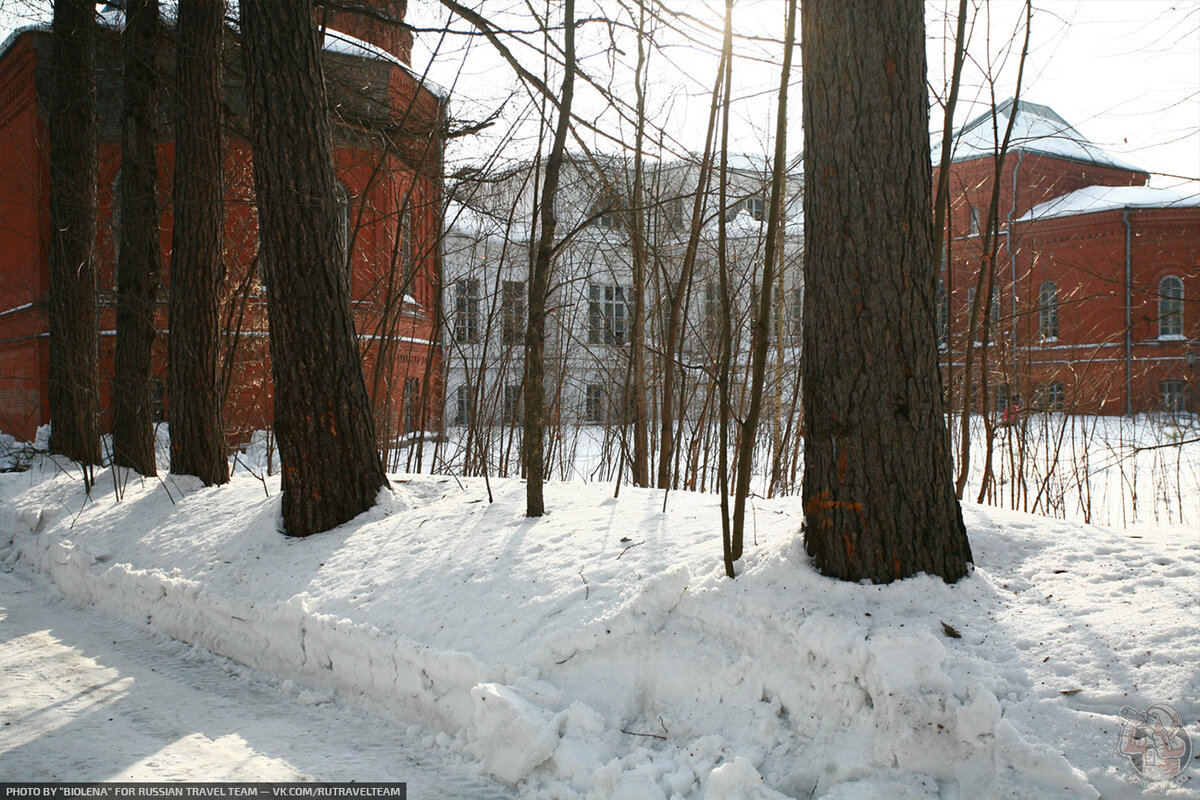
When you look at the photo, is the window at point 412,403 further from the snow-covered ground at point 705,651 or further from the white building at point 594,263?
the snow-covered ground at point 705,651

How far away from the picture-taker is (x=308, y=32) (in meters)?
5.76

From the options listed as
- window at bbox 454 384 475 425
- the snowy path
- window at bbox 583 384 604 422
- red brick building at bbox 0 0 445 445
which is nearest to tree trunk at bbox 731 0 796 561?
Answer: the snowy path

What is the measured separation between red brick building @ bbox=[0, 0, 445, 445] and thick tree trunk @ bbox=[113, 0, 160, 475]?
259mm

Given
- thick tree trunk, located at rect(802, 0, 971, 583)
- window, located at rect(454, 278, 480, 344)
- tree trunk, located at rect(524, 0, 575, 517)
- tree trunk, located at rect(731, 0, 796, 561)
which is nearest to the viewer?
thick tree trunk, located at rect(802, 0, 971, 583)

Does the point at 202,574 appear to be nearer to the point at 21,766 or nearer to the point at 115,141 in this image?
the point at 21,766

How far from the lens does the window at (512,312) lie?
980 centimetres

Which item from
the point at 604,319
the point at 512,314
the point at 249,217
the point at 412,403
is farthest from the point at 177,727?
the point at 249,217

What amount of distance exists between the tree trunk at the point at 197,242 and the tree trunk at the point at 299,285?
2119 mm

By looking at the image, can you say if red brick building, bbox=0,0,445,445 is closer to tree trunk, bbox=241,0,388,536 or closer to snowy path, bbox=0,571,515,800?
tree trunk, bbox=241,0,388,536

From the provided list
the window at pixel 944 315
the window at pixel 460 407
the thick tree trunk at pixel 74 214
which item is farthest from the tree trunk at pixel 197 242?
the window at pixel 944 315

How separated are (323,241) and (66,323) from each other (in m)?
6.30

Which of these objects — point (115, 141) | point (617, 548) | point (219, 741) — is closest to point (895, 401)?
point (617, 548)

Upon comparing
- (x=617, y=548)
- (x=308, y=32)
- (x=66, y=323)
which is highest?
(x=308, y=32)

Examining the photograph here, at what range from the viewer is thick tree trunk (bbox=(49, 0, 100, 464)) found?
979 cm
